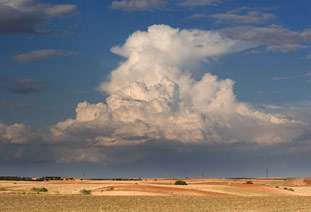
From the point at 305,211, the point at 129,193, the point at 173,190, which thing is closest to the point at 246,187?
the point at 173,190

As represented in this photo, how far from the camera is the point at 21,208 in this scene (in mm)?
55531

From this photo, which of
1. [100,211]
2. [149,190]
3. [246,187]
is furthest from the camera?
[246,187]

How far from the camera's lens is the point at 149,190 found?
309ft

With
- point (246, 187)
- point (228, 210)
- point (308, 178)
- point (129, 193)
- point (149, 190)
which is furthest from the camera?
point (308, 178)

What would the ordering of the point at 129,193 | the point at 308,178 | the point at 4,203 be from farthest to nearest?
the point at 308,178
the point at 129,193
the point at 4,203

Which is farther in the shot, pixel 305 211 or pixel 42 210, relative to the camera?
pixel 305 211

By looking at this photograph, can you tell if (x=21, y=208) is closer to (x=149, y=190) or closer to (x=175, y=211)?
(x=175, y=211)

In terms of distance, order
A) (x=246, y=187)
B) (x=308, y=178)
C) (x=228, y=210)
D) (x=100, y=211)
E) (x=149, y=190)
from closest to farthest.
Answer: (x=100, y=211), (x=228, y=210), (x=149, y=190), (x=246, y=187), (x=308, y=178)

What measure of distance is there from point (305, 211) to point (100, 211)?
864 inches

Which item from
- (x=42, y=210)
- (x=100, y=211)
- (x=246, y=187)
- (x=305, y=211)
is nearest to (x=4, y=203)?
(x=42, y=210)

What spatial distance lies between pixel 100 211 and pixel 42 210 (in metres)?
6.02

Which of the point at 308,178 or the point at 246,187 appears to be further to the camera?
the point at 308,178

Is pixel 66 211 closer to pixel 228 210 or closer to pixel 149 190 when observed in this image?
pixel 228 210

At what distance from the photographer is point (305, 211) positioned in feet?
185
